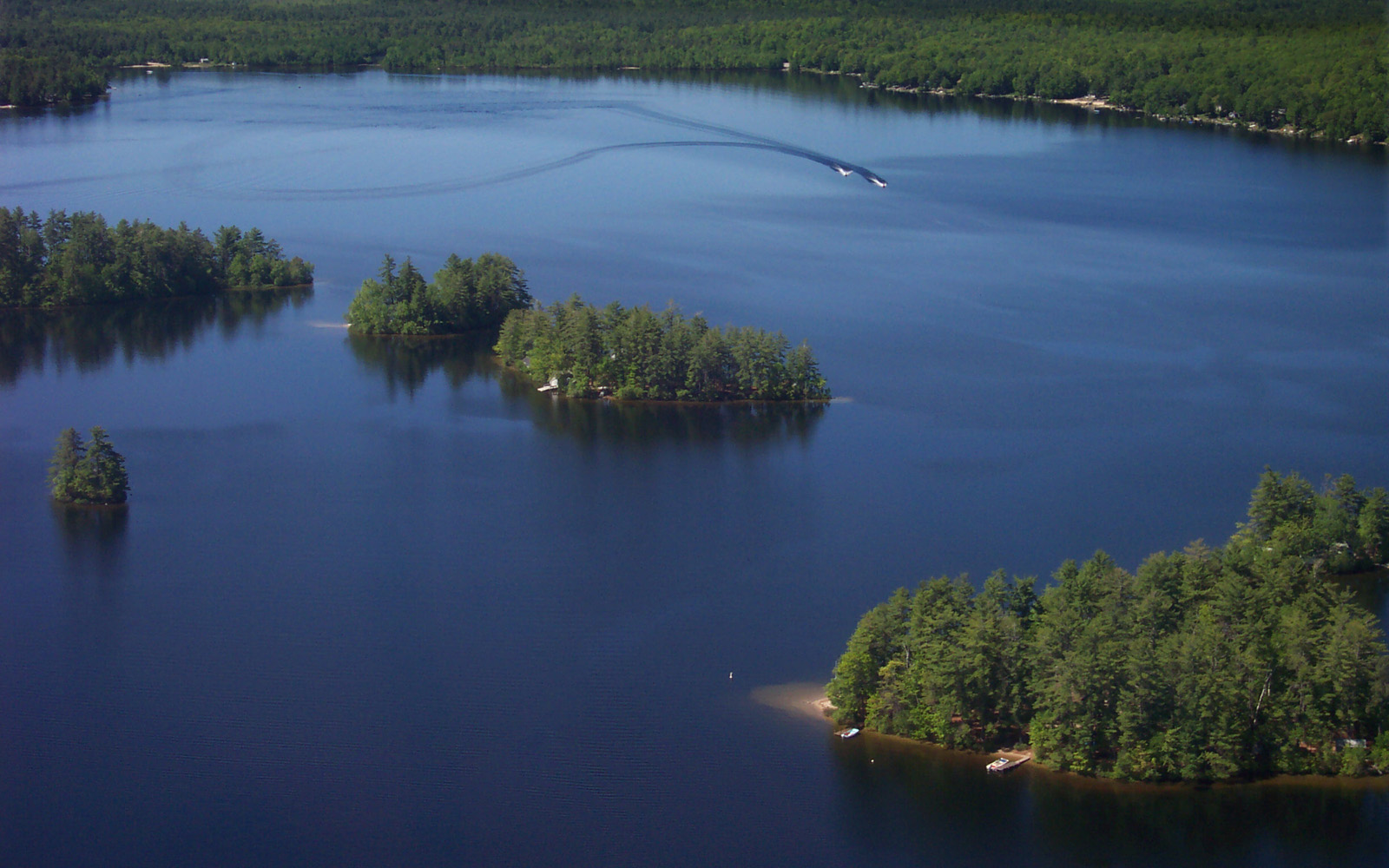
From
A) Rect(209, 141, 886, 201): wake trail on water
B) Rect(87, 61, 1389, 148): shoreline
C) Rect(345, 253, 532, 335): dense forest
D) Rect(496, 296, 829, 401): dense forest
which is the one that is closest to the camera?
Rect(496, 296, 829, 401): dense forest

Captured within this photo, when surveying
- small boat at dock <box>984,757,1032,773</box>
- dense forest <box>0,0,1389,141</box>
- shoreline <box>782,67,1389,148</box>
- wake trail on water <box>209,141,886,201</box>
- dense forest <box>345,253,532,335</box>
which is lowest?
small boat at dock <box>984,757,1032,773</box>

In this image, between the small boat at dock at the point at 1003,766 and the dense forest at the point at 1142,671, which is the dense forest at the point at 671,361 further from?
the small boat at dock at the point at 1003,766

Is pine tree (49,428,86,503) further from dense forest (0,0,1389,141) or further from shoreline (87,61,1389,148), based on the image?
shoreline (87,61,1389,148)

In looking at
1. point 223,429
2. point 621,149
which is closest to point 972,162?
point 621,149

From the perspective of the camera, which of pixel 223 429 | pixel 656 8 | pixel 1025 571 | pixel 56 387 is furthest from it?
pixel 656 8

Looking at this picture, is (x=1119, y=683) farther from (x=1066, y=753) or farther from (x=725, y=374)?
(x=725, y=374)

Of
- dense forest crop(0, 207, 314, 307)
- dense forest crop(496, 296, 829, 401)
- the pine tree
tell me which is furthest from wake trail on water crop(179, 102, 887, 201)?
the pine tree

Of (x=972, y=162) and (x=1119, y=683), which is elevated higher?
(x=972, y=162)
